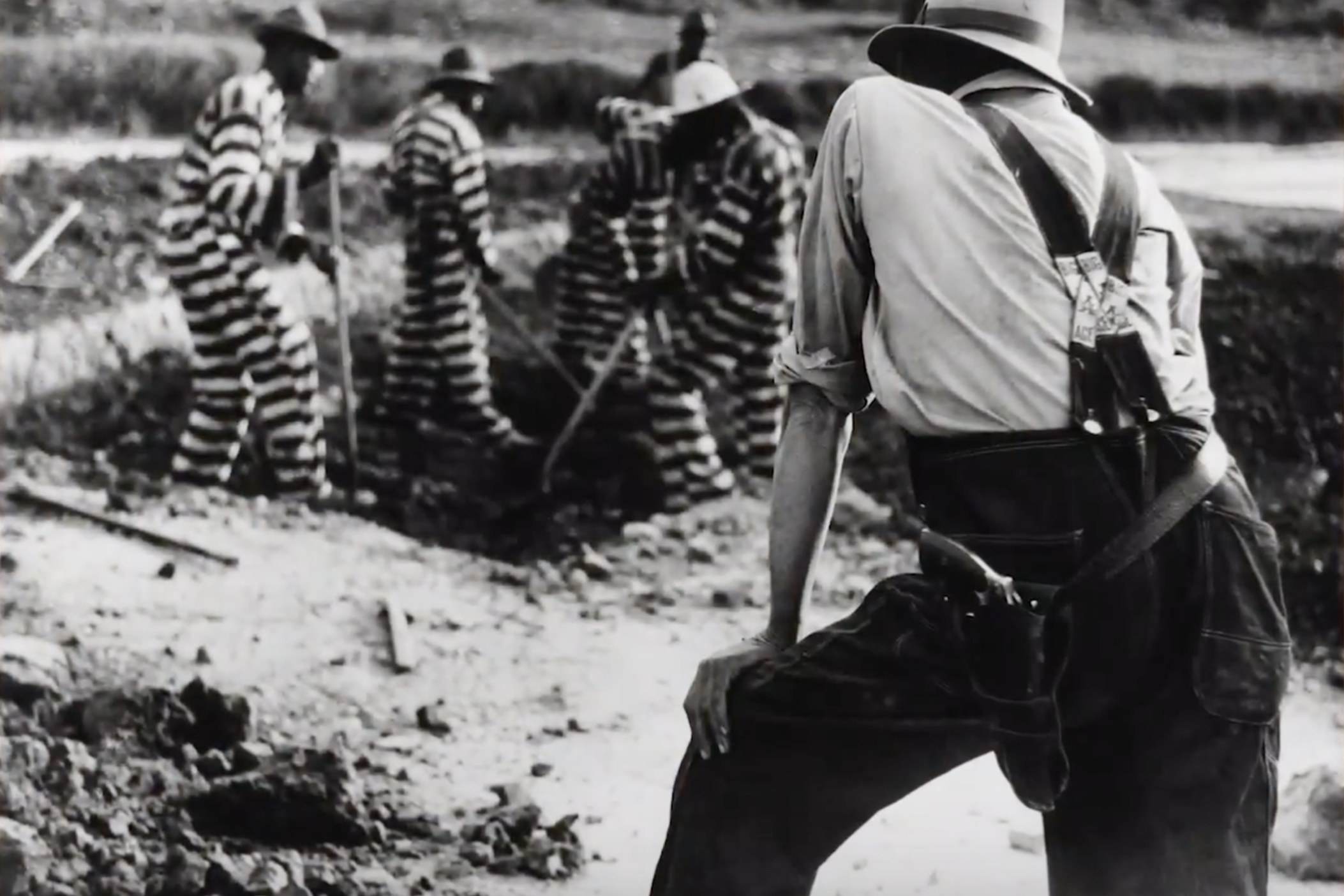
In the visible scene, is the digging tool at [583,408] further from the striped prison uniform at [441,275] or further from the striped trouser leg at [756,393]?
the striped trouser leg at [756,393]

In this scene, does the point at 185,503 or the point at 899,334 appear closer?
the point at 899,334

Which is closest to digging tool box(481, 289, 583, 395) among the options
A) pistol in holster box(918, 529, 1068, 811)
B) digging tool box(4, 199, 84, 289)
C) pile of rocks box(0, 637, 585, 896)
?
digging tool box(4, 199, 84, 289)

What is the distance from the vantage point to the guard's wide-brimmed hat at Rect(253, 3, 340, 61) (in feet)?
13.0

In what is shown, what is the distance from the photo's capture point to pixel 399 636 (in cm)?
361

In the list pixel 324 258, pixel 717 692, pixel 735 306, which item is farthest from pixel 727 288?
pixel 717 692

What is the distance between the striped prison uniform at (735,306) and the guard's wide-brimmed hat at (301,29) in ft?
3.82

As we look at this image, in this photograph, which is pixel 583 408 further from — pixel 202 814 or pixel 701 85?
pixel 202 814

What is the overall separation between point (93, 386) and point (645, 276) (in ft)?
5.01

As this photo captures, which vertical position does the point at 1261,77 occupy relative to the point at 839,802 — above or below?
above

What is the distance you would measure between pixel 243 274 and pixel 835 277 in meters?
2.45

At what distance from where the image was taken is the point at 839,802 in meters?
2.07

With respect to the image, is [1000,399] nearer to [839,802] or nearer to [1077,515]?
[1077,515]

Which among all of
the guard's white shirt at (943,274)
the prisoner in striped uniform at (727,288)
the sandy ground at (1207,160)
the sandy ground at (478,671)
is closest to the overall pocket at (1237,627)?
the guard's white shirt at (943,274)

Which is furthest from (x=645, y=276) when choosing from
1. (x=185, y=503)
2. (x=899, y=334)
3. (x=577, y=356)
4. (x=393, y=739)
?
(x=899, y=334)
